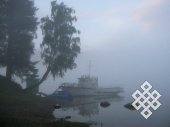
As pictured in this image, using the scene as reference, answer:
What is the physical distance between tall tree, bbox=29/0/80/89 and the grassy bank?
22.6 ft

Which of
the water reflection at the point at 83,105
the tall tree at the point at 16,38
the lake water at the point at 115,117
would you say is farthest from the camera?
the tall tree at the point at 16,38

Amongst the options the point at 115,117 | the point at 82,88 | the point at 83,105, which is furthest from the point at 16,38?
the point at 82,88

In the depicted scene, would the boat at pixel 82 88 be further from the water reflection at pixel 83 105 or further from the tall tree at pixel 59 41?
the tall tree at pixel 59 41

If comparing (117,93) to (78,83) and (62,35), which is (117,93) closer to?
(78,83)

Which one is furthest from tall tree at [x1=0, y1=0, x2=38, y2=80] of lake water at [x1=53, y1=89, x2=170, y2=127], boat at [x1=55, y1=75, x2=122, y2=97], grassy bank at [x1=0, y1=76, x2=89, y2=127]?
boat at [x1=55, y1=75, x2=122, y2=97]

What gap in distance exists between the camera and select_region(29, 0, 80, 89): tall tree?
53500mm

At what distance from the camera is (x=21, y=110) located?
1336 inches

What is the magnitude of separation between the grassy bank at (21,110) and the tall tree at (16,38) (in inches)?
110

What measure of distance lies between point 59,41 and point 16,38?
8.03 metres

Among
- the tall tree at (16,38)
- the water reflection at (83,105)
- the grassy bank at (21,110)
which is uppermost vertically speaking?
the tall tree at (16,38)

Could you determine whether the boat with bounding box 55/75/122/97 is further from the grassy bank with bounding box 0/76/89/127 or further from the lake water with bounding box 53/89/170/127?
the grassy bank with bounding box 0/76/89/127

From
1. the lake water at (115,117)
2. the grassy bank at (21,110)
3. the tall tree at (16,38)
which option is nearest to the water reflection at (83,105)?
the lake water at (115,117)

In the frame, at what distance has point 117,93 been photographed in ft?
363

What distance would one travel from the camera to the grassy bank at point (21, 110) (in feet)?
77.0
